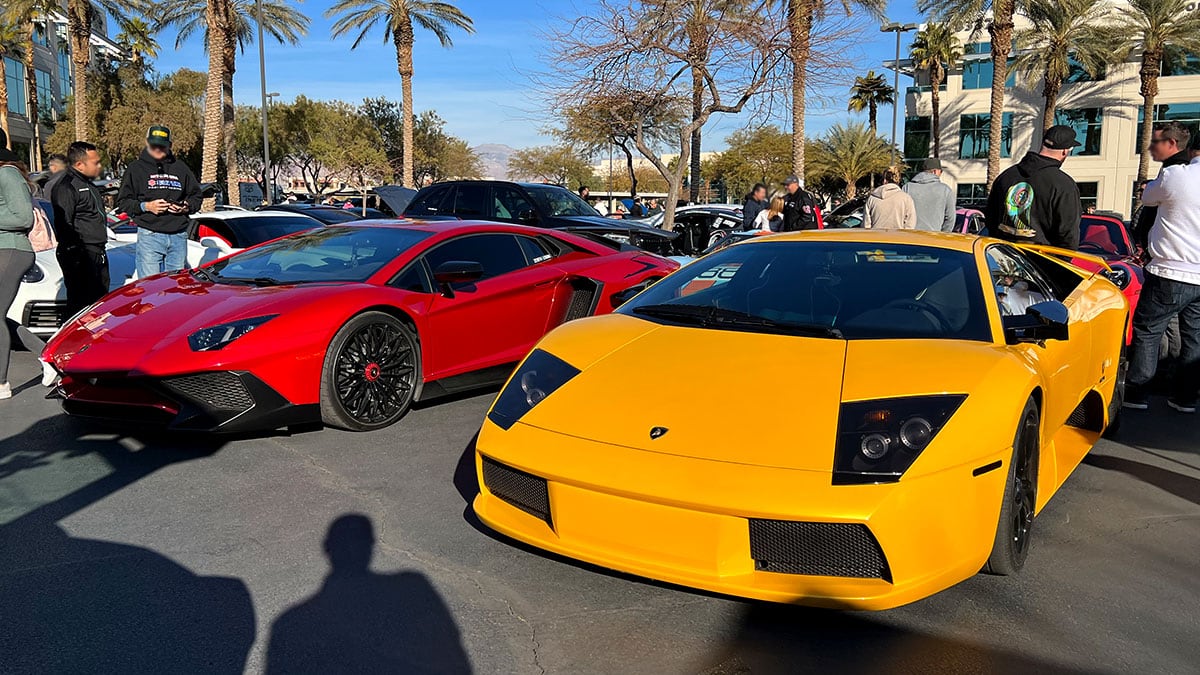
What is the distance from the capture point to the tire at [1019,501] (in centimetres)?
303

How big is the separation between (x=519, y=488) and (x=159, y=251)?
5.86 metres

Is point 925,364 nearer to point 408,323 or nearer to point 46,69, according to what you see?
point 408,323

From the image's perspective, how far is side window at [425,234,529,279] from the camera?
594 cm

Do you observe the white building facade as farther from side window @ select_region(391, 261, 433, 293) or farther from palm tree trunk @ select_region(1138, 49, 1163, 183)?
side window @ select_region(391, 261, 433, 293)

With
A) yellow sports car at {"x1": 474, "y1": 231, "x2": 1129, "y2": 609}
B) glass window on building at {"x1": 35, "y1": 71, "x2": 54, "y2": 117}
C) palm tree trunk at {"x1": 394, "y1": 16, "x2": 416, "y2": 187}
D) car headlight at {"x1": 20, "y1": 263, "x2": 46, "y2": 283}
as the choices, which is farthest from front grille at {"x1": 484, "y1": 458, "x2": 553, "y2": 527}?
glass window on building at {"x1": 35, "y1": 71, "x2": 54, "y2": 117}

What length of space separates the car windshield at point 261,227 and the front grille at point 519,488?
684cm

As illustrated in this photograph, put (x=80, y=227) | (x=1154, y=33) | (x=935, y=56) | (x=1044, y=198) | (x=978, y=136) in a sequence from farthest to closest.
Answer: (x=978, y=136)
(x=935, y=56)
(x=1154, y=33)
(x=80, y=227)
(x=1044, y=198)

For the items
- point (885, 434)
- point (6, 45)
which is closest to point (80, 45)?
point (6, 45)

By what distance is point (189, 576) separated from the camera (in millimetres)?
3271

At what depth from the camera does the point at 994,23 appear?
31.5 metres

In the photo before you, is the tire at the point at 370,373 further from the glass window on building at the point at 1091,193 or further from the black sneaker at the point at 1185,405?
the glass window on building at the point at 1091,193

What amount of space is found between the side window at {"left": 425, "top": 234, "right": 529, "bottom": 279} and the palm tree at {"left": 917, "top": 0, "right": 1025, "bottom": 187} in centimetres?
2940

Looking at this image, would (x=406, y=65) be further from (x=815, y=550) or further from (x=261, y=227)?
(x=815, y=550)

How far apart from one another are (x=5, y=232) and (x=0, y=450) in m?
1.82
